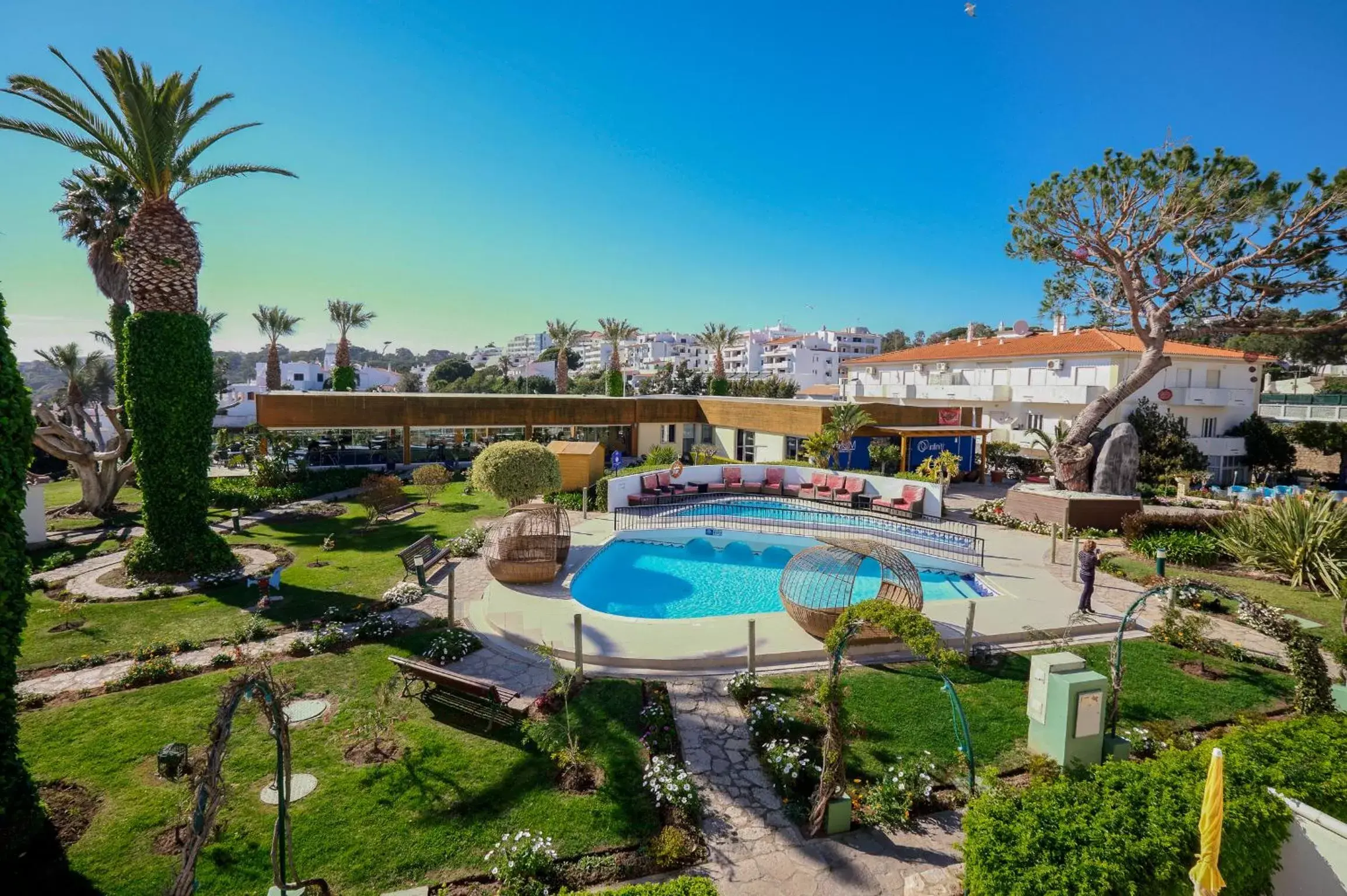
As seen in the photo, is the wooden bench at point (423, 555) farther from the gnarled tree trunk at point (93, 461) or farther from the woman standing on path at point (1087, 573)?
the woman standing on path at point (1087, 573)

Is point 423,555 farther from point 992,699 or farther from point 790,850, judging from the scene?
point 992,699

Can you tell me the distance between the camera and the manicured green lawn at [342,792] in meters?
6.21

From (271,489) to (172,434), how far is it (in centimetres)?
1063

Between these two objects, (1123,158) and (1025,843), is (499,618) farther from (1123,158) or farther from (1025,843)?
(1123,158)

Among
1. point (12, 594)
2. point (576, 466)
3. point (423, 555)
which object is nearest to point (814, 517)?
point (576, 466)

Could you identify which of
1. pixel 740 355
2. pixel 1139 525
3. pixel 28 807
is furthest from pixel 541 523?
pixel 740 355

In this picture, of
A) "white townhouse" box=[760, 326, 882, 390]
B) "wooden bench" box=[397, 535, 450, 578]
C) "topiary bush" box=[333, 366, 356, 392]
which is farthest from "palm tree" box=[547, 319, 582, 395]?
"white townhouse" box=[760, 326, 882, 390]

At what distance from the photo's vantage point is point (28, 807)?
634 centimetres

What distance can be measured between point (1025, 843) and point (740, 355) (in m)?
127

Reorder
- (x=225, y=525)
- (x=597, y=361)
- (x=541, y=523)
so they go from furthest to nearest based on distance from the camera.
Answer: (x=597, y=361) → (x=225, y=525) → (x=541, y=523)

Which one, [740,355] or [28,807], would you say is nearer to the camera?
[28,807]

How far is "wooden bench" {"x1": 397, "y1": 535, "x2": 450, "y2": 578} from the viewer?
1444 centimetres

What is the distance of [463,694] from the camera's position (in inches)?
361

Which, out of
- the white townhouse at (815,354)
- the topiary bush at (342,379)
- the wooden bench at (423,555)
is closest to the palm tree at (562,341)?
the topiary bush at (342,379)
